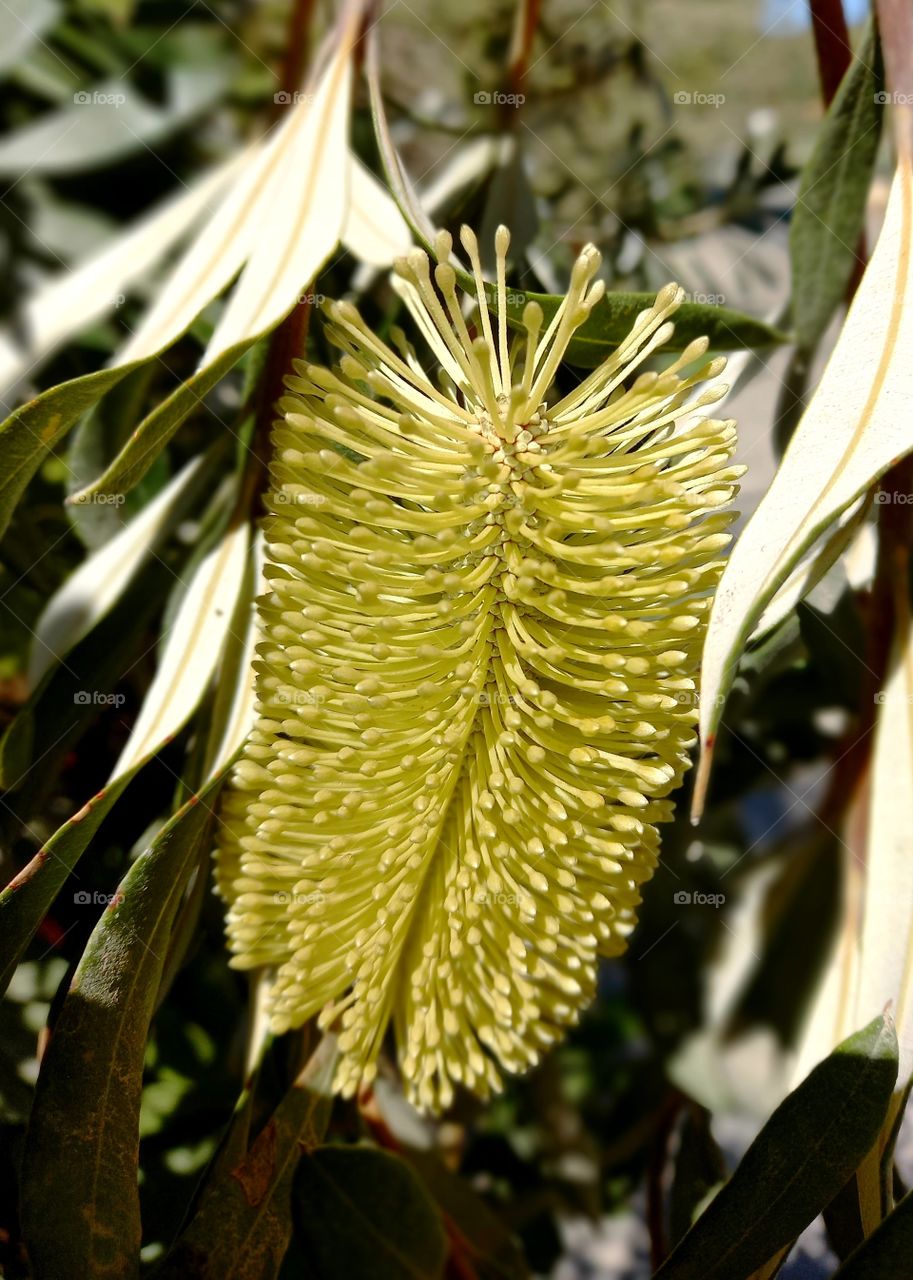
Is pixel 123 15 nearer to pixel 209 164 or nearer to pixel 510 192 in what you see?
pixel 209 164

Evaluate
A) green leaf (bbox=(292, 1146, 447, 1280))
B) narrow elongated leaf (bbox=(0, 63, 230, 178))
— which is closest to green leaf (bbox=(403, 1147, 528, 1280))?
green leaf (bbox=(292, 1146, 447, 1280))

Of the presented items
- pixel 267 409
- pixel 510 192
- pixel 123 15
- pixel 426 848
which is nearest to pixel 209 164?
pixel 123 15

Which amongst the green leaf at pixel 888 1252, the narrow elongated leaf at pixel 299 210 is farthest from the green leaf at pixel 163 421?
the green leaf at pixel 888 1252

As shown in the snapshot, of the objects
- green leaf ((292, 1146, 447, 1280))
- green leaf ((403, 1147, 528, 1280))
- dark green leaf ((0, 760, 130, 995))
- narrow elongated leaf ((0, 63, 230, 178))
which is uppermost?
narrow elongated leaf ((0, 63, 230, 178))

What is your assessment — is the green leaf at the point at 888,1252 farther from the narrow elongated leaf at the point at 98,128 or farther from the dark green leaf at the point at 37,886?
the narrow elongated leaf at the point at 98,128

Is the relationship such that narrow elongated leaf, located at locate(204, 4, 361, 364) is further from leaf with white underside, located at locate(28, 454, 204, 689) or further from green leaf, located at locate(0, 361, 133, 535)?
leaf with white underside, located at locate(28, 454, 204, 689)

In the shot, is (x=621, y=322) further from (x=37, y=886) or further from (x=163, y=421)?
(x=37, y=886)
